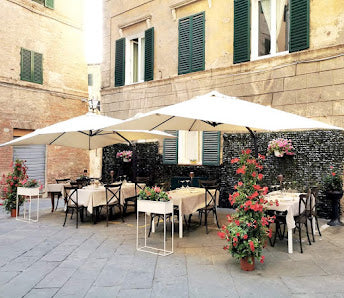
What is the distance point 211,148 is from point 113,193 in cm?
356

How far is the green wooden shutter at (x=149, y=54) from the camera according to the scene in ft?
36.8

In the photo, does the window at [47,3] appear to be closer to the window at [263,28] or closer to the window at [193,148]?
the window at [193,148]

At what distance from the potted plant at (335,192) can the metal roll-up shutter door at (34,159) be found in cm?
1017

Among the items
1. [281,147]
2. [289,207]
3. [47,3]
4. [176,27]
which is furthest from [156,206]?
[47,3]

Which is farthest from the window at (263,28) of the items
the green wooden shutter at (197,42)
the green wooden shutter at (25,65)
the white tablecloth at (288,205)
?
the green wooden shutter at (25,65)

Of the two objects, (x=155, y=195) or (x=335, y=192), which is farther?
(x=335, y=192)

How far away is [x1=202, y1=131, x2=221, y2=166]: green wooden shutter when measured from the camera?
31.6 feet

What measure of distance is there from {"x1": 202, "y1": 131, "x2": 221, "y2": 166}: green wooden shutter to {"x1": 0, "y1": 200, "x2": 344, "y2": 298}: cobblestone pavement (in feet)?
11.5

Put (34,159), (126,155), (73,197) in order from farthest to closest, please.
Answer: (34,159), (126,155), (73,197)

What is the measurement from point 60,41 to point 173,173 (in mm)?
7615

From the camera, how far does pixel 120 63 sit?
40.1 feet

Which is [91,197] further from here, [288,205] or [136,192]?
[288,205]

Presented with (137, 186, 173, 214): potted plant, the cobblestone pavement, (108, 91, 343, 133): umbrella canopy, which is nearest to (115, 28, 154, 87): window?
(108, 91, 343, 133): umbrella canopy

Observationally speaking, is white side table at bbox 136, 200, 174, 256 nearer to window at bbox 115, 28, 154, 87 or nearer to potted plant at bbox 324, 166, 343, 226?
potted plant at bbox 324, 166, 343, 226
